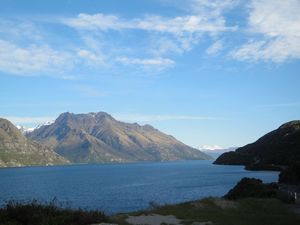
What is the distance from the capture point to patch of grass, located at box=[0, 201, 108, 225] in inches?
1038

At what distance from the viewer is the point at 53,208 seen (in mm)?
29672

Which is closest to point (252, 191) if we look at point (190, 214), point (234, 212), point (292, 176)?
point (234, 212)

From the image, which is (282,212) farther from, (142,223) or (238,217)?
(142,223)

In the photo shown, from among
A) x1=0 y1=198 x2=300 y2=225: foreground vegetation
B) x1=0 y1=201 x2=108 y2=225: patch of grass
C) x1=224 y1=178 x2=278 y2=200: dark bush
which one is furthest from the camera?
x1=224 y1=178 x2=278 y2=200: dark bush

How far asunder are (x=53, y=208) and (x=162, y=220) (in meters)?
8.12

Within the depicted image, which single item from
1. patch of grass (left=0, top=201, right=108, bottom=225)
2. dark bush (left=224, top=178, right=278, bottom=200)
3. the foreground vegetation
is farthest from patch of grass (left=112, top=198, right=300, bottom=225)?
dark bush (left=224, top=178, right=278, bottom=200)

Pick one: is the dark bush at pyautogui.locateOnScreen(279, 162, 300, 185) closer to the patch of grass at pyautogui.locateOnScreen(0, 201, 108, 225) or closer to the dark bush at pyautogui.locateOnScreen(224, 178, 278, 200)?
the dark bush at pyautogui.locateOnScreen(224, 178, 278, 200)

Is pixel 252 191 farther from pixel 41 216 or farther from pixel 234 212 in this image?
pixel 41 216

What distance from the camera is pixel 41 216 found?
27156mm

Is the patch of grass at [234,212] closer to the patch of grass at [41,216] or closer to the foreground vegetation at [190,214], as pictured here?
the foreground vegetation at [190,214]

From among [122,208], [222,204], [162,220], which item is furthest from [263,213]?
[122,208]

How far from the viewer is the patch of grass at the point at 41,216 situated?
1038 inches

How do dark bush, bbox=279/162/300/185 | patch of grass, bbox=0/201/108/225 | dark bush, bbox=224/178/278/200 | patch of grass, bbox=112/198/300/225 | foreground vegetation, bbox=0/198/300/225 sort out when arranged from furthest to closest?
1. dark bush, bbox=279/162/300/185
2. dark bush, bbox=224/178/278/200
3. patch of grass, bbox=112/198/300/225
4. foreground vegetation, bbox=0/198/300/225
5. patch of grass, bbox=0/201/108/225

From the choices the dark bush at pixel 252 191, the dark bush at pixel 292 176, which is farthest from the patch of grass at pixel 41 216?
the dark bush at pixel 292 176
